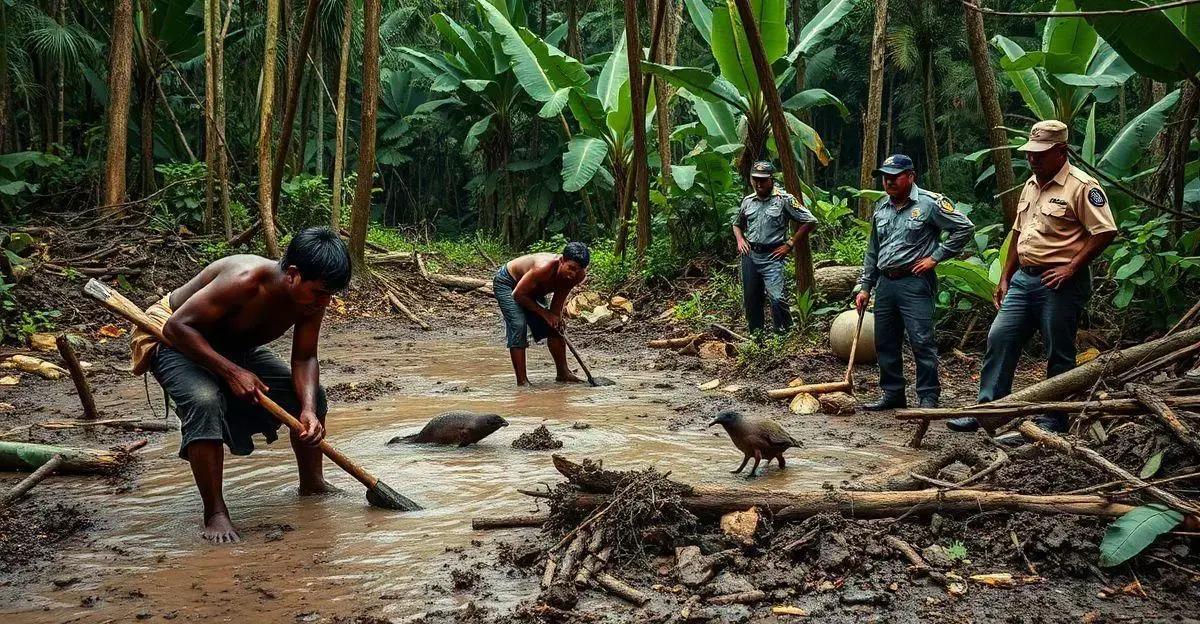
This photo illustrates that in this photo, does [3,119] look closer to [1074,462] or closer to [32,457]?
[32,457]

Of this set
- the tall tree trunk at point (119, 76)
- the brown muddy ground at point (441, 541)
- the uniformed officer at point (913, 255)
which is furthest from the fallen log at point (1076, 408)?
the tall tree trunk at point (119, 76)

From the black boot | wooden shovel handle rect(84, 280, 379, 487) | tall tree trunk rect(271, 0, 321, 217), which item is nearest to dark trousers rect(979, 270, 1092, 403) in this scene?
the black boot

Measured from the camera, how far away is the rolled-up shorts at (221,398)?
13.3 feet

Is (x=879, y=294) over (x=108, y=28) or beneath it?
beneath

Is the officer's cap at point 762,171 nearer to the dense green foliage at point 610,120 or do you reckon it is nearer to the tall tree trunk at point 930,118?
the dense green foliage at point 610,120

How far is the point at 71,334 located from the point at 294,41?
942cm

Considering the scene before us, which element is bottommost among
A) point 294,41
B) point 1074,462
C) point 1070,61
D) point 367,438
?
point 367,438

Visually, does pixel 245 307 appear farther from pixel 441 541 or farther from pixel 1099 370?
pixel 1099 370

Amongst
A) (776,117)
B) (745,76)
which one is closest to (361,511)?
(776,117)

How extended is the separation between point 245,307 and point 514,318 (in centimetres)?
Answer: 399

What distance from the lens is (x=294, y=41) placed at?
693 inches

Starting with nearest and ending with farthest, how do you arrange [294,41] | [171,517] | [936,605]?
[936,605], [171,517], [294,41]

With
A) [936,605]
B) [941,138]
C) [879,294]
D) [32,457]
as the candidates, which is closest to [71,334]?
[32,457]

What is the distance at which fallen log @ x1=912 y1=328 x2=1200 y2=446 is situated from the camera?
4441mm
